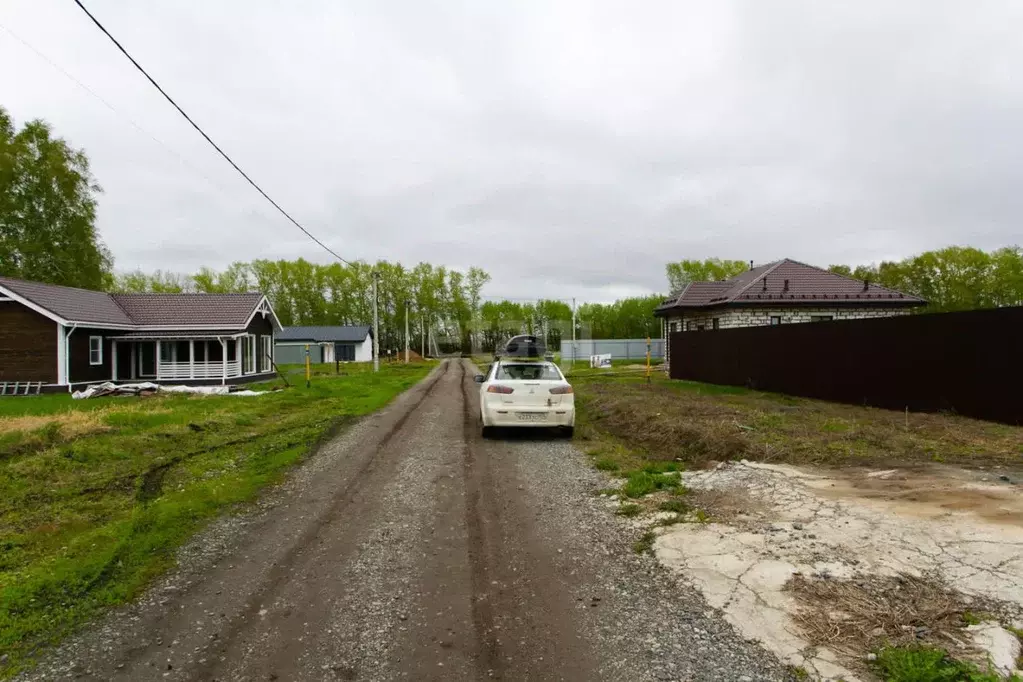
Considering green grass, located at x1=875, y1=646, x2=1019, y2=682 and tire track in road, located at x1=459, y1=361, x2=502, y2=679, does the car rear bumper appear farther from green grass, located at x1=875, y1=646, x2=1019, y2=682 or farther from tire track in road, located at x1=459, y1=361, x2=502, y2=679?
green grass, located at x1=875, y1=646, x2=1019, y2=682

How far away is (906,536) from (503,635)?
3.24 m

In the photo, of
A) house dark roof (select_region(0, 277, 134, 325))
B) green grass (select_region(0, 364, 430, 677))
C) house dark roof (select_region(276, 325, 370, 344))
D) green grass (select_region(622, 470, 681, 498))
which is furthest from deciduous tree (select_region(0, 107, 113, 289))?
green grass (select_region(622, 470, 681, 498))

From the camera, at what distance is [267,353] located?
107 feet

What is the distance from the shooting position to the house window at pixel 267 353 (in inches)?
1272

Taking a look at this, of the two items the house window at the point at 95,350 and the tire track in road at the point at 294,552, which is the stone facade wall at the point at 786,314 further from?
the house window at the point at 95,350

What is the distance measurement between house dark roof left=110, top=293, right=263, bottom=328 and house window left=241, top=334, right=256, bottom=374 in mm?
1602

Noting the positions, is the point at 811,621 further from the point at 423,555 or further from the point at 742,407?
the point at 742,407

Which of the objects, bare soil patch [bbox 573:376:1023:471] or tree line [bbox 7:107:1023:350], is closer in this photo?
bare soil patch [bbox 573:376:1023:471]

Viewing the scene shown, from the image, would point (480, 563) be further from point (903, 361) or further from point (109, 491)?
point (903, 361)

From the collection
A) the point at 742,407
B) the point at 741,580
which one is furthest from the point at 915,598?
the point at 742,407

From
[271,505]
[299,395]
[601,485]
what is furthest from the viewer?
[299,395]

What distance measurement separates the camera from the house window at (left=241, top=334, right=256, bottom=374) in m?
29.2

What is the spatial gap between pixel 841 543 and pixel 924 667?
1746 millimetres

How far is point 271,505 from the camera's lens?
21.2ft
